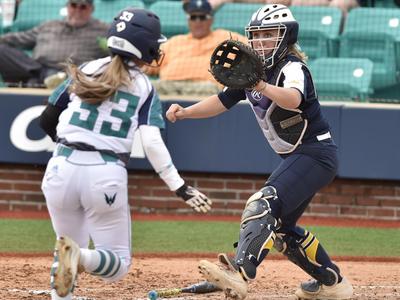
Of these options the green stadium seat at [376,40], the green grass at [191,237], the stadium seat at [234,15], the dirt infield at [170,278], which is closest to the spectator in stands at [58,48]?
the stadium seat at [234,15]

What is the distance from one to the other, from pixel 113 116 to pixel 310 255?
177 centimetres

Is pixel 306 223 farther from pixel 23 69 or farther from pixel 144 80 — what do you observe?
pixel 144 80

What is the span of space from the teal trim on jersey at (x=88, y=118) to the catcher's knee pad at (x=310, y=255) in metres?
1.64

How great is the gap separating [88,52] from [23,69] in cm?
72

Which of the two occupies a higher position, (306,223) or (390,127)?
(390,127)

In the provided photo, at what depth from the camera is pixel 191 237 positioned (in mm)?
9164

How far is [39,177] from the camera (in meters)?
10.4

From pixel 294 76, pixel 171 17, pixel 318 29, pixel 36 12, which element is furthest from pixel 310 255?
pixel 36 12

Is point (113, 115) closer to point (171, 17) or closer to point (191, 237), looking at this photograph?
point (191, 237)

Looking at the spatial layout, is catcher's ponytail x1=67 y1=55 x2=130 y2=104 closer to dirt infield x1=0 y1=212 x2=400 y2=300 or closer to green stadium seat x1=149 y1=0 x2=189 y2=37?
dirt infield x1=0 y1=212 x2=400 y2=300

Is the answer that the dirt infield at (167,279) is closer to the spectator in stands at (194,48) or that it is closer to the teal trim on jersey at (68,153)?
the teal trim on jersey at (68,153)

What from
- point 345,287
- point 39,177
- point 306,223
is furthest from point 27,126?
point 345,287

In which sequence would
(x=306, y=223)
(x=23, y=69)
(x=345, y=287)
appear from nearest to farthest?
(x=345, y=287), (x=306, y=223), (x=23, y=69)

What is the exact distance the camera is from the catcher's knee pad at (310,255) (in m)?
6.17
